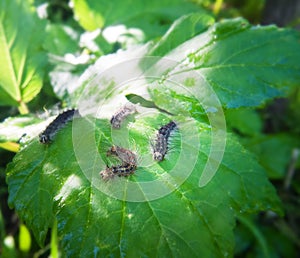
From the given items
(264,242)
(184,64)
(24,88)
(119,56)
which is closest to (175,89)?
(184,64)

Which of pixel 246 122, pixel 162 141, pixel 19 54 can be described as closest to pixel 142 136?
pixel 162 141

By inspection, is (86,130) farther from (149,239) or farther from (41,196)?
(149,239)

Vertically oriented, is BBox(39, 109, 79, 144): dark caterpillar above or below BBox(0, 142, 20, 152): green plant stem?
above

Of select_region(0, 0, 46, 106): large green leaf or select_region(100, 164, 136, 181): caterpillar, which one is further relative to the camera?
select_region(0, 0, 46, 106): large green leaf

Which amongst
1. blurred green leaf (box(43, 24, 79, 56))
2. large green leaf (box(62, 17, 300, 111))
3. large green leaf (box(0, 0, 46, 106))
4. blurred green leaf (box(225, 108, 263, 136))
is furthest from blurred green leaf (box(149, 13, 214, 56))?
blurred green leaf (box(225, 108, 263, 136))

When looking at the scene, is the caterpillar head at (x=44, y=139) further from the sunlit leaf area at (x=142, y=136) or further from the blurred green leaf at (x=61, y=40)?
the blurred green leaf at (x=61, y=40)

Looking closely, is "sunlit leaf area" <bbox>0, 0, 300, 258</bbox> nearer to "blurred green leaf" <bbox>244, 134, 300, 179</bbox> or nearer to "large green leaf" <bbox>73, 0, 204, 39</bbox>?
"large green leaf" <bbox>73, 0, 204, 39</bbox>

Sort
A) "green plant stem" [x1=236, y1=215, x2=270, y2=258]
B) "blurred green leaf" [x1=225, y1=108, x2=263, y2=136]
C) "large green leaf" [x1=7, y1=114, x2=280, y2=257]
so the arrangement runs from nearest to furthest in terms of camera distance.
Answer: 1. "large green leaf" [x1=7, y1=114, x2=280, y2=257]
2. "green plant stem" [x1=236, y1=215, x2=270, y2=258]
3. "blurred green leaf" [x1=225, y1=108, x2=263, y2=136]
